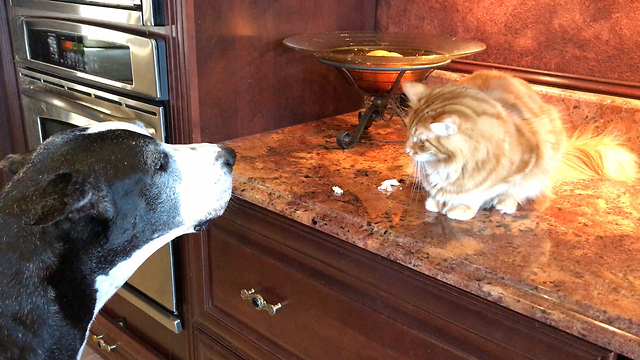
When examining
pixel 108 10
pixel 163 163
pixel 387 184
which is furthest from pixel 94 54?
pixel 387 184

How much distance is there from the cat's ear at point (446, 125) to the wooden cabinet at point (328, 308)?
0.77 feet

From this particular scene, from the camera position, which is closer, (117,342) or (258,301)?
(258,301)

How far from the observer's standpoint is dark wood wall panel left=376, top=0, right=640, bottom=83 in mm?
1260

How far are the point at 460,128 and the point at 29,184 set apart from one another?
2.30ft

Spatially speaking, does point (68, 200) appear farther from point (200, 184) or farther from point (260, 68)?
point (260, 68)

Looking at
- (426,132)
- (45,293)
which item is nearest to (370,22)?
(426,132)

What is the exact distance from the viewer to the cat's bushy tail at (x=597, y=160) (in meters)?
1.16

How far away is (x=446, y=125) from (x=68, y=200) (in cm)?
59

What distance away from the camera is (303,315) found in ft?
3.63

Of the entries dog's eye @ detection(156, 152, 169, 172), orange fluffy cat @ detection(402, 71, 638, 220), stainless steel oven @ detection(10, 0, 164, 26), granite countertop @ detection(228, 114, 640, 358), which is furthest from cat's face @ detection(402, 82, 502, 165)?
stainless steel oven @ detection(10, 0, 164, 26)

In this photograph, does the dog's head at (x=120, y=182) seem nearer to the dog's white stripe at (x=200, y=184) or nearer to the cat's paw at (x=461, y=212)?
the dog's white stripe at (x=200, y=184)

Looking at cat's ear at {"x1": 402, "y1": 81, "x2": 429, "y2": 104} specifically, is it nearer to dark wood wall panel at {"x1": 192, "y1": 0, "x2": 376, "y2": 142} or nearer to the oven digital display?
dark wood wall panel at {"x1": 192, "y1": 0, "x2": 376, "y2": 142}

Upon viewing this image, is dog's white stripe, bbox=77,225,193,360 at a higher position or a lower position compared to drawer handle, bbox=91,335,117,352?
higher

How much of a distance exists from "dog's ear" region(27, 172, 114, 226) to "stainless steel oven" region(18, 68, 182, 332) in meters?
0.44
